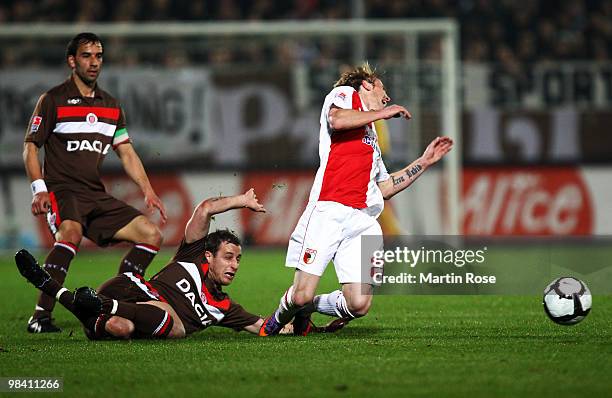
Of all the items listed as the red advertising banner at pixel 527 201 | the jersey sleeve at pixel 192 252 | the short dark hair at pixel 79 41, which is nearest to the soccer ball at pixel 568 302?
the jersey sleeve at pixel 192 252

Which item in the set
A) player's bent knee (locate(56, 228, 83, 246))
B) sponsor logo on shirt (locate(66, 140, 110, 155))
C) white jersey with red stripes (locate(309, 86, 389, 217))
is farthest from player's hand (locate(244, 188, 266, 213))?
sponsor logo on shirt (locate(66, 140, 110, 155))

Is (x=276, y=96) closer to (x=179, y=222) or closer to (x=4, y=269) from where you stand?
(x=179, y=222)

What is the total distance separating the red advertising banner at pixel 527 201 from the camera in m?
18.5

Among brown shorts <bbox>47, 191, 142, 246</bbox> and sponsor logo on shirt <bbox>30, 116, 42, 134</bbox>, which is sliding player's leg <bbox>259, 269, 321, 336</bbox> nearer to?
brown shorts <bbox>47, 191, 142, 246</bbox>

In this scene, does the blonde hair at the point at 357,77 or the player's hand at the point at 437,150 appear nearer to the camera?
the blonde hair at the point at 357,77

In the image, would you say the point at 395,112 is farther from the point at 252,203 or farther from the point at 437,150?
the point at 252,203

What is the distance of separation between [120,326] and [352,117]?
80.5 inches

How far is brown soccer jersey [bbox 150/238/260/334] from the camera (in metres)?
7.49

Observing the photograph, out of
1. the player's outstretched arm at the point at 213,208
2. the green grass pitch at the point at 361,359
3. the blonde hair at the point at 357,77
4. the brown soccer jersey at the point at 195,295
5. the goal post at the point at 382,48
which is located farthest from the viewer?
the goal post at the point at 382,48

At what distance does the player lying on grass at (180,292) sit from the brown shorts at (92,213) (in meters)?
1.03

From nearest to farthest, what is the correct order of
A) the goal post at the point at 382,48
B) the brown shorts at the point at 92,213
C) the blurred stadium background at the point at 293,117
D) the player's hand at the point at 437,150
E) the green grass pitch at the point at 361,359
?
the green grass pitch at the point at 361,359 < the player's hand at the point at 437,150 < the brown shorts at the point at 92,213 < the goal post at the point at 382,48 < the blurred stadium background at the point at 293,117

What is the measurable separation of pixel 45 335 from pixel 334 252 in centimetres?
224

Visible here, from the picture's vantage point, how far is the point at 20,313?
9883mm

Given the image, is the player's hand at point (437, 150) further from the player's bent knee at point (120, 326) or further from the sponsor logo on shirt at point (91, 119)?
the sponsor logo on shirt at point (91, 119)
